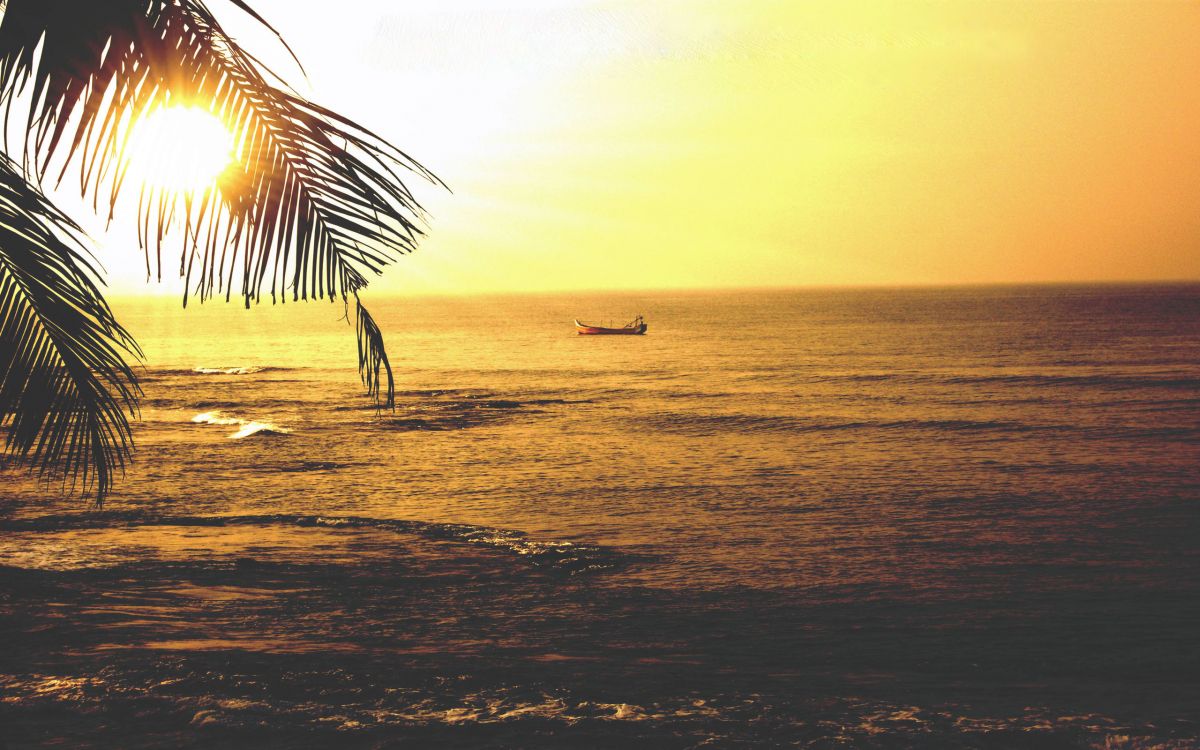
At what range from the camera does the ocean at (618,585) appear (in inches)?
348

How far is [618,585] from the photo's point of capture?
47.2 feet

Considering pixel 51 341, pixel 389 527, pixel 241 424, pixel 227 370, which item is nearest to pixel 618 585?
pixel 389 527

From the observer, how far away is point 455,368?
65.2 metres

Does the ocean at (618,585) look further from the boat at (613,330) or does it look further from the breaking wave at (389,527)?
the boat at (613,330)

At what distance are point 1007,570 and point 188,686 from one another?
39.9 feet

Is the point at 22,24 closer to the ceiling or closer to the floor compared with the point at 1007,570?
closer to the ceiling

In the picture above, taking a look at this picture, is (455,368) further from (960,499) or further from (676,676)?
(676,676)

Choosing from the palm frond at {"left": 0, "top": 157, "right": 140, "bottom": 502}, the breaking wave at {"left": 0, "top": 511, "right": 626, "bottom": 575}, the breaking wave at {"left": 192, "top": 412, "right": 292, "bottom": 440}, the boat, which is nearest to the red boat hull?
the boat

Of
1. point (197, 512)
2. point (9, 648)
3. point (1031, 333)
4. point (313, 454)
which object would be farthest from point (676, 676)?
point (1031, 333)

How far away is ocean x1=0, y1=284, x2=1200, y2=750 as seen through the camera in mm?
8836

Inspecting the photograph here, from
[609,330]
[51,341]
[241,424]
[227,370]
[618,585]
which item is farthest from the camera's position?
[609,330]

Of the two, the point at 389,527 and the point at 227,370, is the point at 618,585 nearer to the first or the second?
the point at 389,527

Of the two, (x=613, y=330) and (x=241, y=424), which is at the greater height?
(x=613, y=330)

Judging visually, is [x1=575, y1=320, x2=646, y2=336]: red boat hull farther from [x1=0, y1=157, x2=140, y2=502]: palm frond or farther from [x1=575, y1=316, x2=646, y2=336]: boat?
[x1=0, y1=157, x2=140, y2=502]: palm frond
